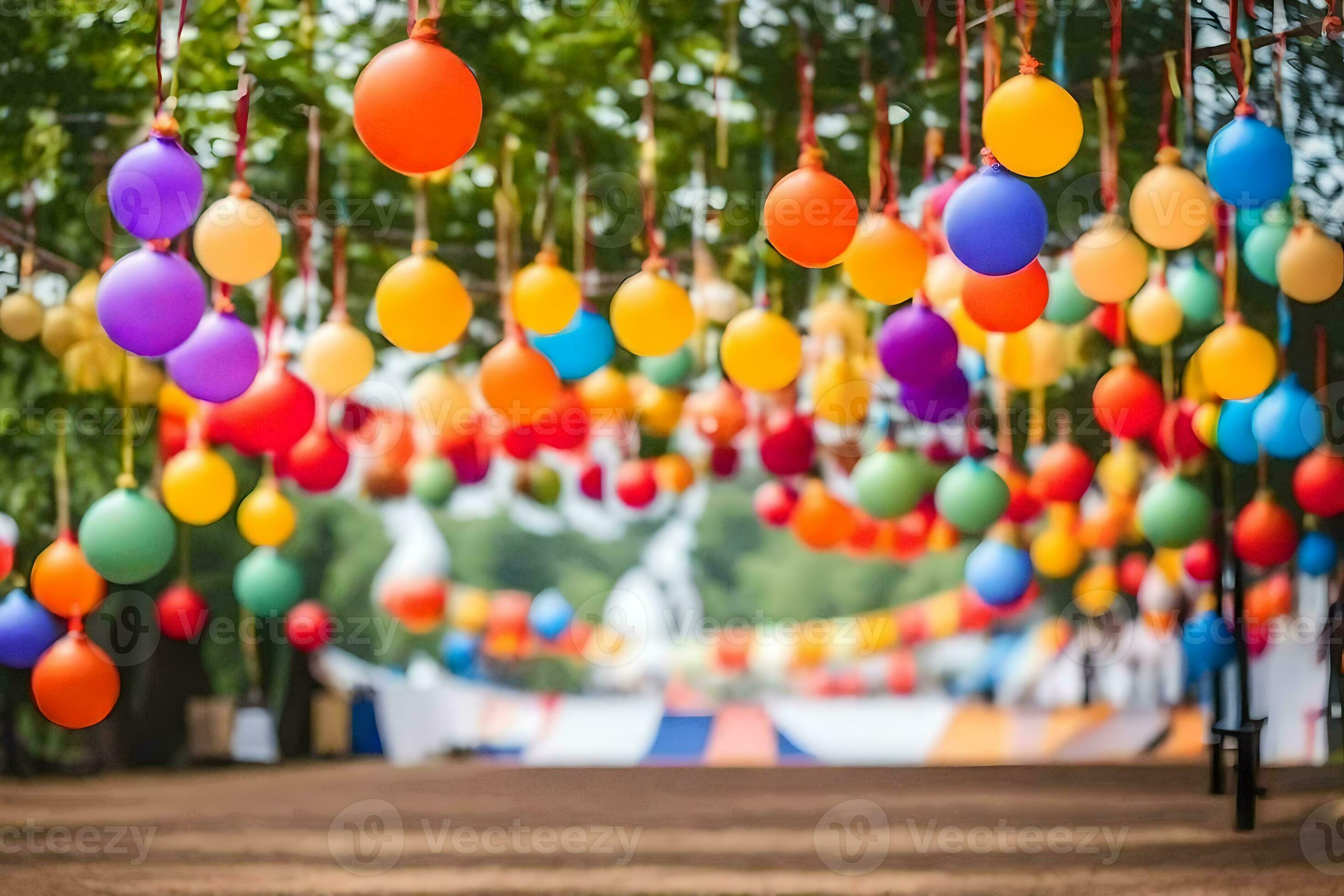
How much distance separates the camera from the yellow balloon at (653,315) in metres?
2.72

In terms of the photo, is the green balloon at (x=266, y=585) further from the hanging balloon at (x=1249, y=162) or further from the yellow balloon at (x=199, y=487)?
the hanging balloon at (x=1249, y=162)

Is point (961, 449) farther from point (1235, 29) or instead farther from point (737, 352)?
point (1235, 29)

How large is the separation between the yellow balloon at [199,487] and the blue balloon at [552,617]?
4.61 meters

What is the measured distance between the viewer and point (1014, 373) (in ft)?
10.6

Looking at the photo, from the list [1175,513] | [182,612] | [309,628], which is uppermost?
[1175,513]

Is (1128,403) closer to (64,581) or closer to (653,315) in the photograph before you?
(653,315)

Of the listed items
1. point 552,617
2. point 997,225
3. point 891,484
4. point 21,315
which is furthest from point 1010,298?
point 552,617

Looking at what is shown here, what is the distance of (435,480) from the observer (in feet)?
17.9

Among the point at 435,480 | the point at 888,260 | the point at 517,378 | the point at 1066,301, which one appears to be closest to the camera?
the point at 888,260

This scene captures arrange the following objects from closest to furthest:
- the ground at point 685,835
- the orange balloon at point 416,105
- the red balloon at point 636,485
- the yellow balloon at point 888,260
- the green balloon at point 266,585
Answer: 1. the orange balloon at point 416,105
2. the yellow balloon at point 888,260
3. the ground at point 685,835
4. the green balloon at point 266,585
5. the red balloon at point 636,485

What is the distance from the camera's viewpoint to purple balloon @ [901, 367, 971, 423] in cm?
297

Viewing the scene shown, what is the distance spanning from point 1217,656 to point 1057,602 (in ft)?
16.5

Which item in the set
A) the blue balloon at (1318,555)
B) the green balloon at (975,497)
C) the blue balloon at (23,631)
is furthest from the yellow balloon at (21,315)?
the blue balloon at (1318,555)

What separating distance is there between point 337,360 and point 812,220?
1147 mm
